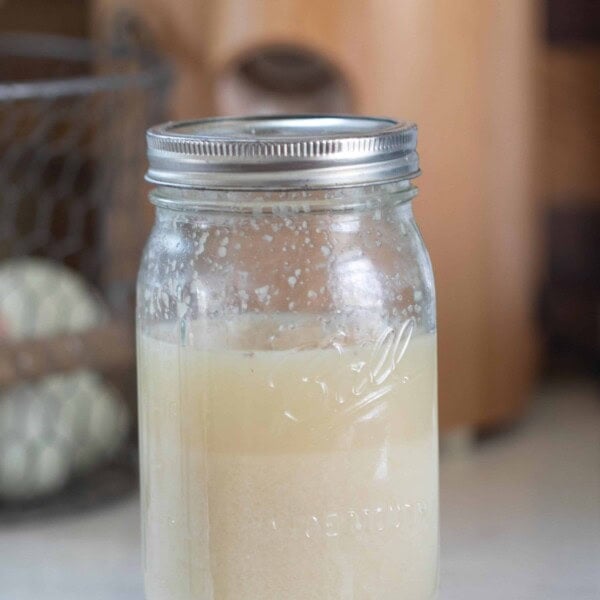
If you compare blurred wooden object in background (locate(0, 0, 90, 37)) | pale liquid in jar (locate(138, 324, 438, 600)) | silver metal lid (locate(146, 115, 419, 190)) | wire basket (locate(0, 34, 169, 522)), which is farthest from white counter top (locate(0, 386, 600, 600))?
blurred wooden object in background (locate(0, 0, 90, 37))

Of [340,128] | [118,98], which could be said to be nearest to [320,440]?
[340,128]

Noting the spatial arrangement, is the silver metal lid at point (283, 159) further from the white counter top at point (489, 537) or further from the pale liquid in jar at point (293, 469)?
the white counter top at point (489, 537)

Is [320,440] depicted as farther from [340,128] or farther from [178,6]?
[178,6]

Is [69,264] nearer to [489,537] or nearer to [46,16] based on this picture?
[46,16]

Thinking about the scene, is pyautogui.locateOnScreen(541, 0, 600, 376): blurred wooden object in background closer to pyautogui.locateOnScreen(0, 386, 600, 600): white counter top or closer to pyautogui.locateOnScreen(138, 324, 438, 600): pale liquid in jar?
pyautogui.locateOnScreen(0, 386, 600, 600): white counter top

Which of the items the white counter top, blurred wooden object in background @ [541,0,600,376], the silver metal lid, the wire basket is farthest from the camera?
blurred wooden object in background @ [541,0,600,376]

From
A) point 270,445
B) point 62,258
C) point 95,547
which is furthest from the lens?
point 62,258
